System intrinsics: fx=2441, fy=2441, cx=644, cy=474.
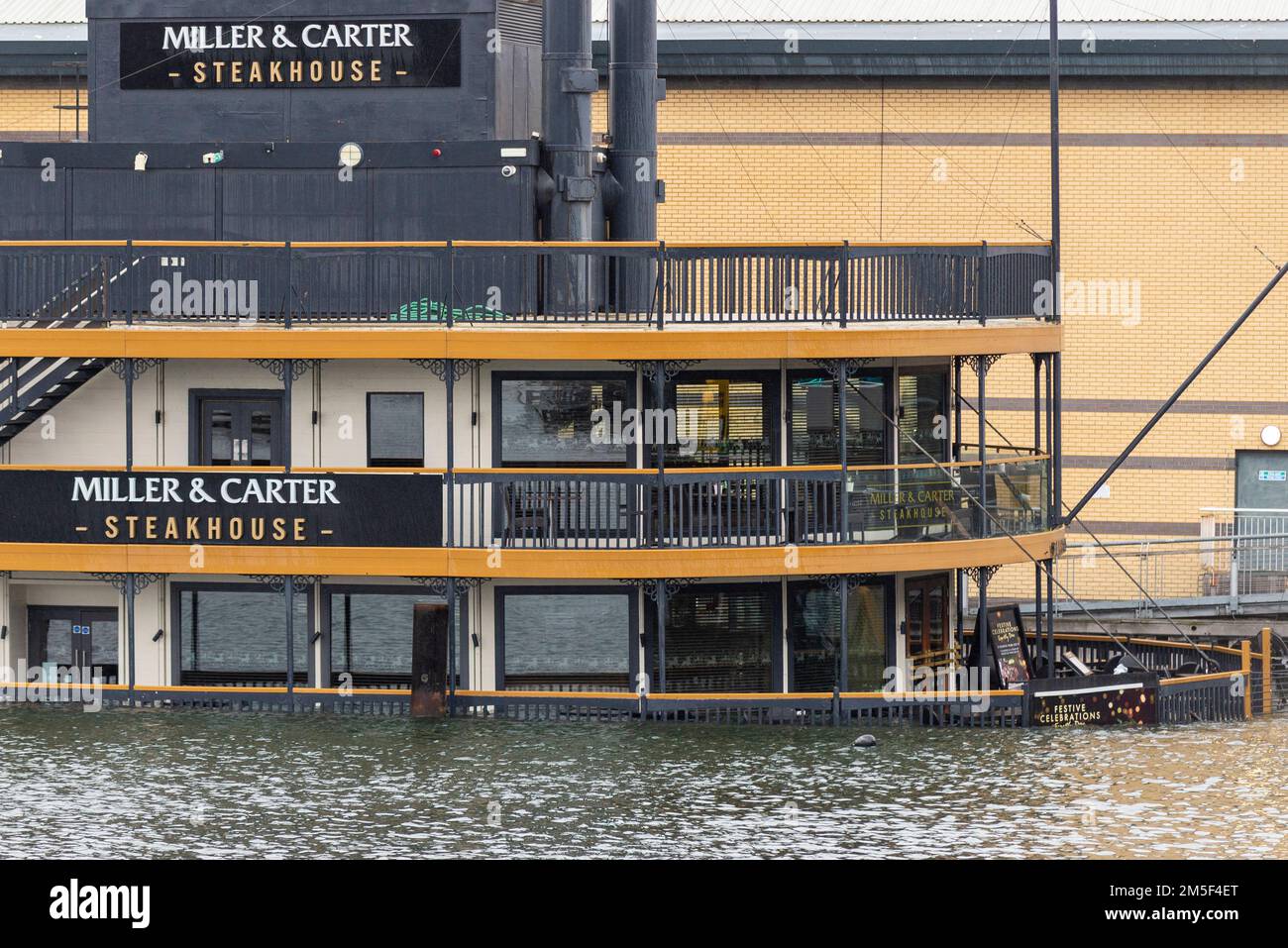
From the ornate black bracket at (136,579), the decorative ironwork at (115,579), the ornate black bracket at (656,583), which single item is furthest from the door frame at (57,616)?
the ornate black bracket at (656,583)

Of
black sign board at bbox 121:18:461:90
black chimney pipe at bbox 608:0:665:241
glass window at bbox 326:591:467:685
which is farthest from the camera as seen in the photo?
black chimney pipe at bbox 608:0:665:241

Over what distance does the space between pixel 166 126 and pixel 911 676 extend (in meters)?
12.6

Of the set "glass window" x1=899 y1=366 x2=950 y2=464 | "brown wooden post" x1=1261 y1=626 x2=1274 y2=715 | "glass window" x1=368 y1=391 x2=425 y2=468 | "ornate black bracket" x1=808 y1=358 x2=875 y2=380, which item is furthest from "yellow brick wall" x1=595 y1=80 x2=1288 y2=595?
"glass window" x1=368 y1=391 x2=425 y2=468

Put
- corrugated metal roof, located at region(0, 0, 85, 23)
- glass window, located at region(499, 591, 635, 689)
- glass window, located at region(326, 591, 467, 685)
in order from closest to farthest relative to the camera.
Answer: glass window, located at region(499, 591, 635, 689) → glass window, located at region(326, 591, 467, 685) → corrugated metal roof, located at region(0, 0, 85, 23)

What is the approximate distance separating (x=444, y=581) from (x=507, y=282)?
390 cm

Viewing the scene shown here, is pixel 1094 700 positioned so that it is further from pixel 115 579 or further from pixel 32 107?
pixel 32 107

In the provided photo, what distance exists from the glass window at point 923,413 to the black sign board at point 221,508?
6.16 meters

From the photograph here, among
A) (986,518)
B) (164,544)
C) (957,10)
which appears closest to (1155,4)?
(957,10)

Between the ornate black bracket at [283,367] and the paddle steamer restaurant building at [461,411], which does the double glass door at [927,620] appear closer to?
the paddle steamer restaurant building at [461,411]

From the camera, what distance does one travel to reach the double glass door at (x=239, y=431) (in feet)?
103

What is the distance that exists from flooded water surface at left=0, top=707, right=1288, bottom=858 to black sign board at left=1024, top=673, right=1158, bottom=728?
1.46 feet

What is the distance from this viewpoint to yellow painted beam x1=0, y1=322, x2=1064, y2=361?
29688 mm

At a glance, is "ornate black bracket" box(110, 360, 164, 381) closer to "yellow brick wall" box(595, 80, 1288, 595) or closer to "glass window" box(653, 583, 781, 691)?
"glass window" box(653, 583, 781, 691)

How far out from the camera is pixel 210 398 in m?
31.5
